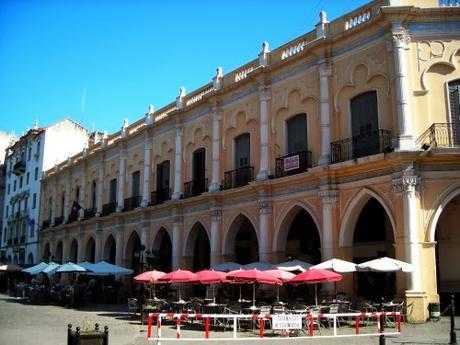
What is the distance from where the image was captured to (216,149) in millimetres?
27625

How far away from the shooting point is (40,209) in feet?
171

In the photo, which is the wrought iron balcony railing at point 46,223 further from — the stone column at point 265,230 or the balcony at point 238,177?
the stone column at point 265,230

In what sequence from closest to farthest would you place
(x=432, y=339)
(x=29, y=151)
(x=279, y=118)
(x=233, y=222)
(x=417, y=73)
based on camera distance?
(x=432, y=339)
(x=417, y=73)
(x=279, y=118)
(x=233, y=222)
(x=29, y=151)

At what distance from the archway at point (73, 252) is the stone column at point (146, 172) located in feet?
45.5

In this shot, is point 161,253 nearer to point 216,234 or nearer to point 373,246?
point 216,234

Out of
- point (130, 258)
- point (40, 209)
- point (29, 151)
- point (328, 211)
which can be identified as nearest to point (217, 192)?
point (328, 211)

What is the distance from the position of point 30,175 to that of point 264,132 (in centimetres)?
3795

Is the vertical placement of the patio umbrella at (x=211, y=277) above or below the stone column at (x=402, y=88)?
below

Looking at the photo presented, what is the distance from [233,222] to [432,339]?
520 inches

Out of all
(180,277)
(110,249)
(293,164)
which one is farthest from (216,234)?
(110,249)

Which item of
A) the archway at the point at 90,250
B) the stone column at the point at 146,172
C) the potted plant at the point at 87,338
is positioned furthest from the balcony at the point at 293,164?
the archway at the point at 90,250

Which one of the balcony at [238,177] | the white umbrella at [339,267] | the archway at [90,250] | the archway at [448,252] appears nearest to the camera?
the white umbrella at [339,267]

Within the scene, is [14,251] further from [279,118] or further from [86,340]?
[86,340]

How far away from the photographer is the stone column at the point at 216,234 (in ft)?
87.6
